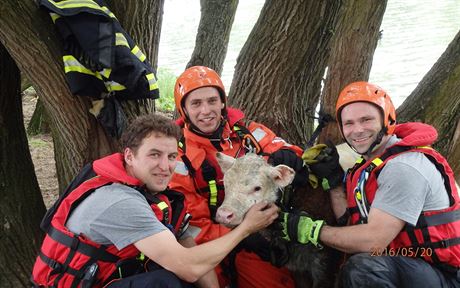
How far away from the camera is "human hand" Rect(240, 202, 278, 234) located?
13.2 feet

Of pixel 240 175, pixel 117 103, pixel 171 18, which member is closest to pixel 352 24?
pixel 240 175

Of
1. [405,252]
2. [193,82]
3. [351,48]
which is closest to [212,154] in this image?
[193,82]

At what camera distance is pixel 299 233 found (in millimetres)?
4270

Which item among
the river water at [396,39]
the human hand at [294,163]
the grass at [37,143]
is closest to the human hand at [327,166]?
the human hand at [294,163]

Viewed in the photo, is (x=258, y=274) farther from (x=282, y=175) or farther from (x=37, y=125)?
(x=37, y=125)

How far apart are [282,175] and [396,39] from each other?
17692 millimetres

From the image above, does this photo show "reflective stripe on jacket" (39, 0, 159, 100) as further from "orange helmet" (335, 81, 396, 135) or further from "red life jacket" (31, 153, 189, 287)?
"orange helmet" (335, 81, 396, 135)

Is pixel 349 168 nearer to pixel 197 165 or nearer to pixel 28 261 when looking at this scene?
pixel 197 165

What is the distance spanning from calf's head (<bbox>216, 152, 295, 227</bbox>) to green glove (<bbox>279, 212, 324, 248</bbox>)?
314 millimetres

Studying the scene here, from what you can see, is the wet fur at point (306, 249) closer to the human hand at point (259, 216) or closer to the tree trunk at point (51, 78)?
the human hand at point (259, 216)

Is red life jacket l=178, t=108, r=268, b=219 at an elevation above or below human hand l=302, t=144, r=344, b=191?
below

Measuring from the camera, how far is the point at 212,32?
8805 mm

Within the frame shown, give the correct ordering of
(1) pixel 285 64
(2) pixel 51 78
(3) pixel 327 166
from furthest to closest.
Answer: (1) pixel 285 64
(3) pixel 327 166
(2) pixel 51 78

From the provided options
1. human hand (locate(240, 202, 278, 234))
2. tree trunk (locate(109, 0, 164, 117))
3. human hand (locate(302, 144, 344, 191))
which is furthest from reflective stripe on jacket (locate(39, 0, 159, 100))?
human hand (locate(302, 144, 344, 191))
